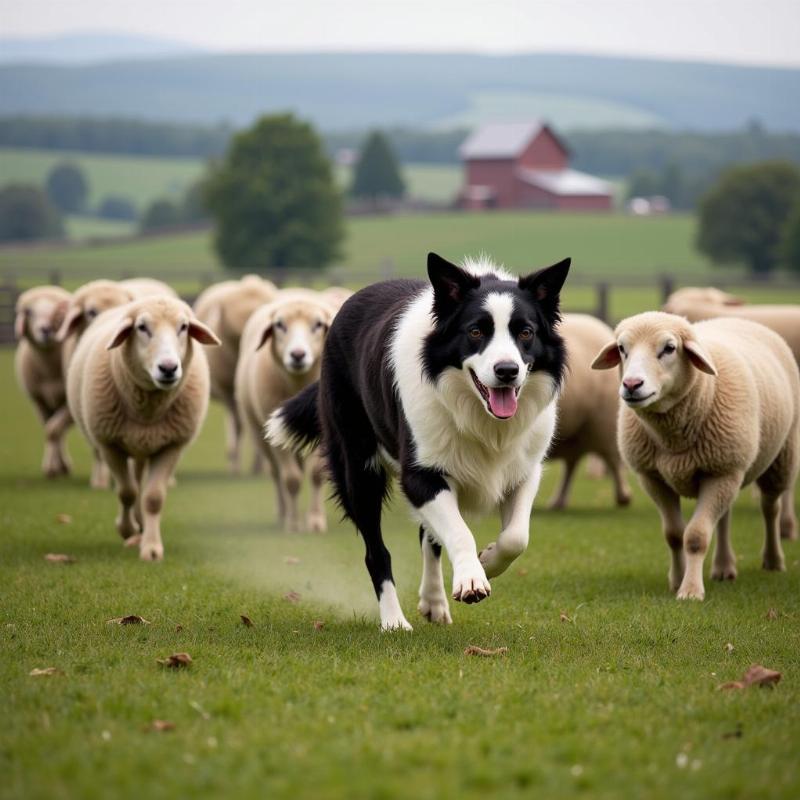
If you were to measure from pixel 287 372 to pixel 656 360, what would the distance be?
4756mm

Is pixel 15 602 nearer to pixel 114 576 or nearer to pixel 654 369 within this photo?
pixel 114 576

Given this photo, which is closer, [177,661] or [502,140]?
[177,661]

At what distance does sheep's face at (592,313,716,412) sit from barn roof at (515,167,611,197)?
10672 cm

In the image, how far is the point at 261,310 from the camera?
13.1 m

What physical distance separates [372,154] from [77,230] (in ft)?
79.8

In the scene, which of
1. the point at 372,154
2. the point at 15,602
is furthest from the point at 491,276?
the point at 372,154

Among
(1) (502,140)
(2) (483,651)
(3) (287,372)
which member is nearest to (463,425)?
(2) (483,651)

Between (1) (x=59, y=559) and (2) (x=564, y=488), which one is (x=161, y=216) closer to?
(2) (x=564, y=488)

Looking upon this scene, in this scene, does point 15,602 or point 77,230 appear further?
point 77,230

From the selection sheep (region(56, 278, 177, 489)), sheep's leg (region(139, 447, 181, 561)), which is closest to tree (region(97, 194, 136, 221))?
sheep (region(56, 278, 177, 489))

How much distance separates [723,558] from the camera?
28.6 ft

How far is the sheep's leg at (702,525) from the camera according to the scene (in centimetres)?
784

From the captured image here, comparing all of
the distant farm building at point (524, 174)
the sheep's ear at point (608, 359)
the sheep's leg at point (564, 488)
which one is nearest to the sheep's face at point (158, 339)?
the sheep's ear at point (608, 359)

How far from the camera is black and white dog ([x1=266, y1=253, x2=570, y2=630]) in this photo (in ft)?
19.9
